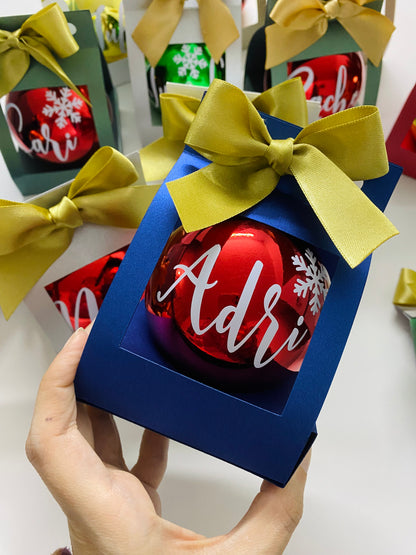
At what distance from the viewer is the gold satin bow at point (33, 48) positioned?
821 millimetres

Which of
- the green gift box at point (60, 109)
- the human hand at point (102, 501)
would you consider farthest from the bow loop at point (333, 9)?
the human hand at point (102, 501)

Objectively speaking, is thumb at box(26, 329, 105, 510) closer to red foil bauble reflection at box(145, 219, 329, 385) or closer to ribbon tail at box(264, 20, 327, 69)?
red foil bauble reflection at box(145, 219, 329, 385)

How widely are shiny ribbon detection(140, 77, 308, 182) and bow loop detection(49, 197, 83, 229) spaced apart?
123mm

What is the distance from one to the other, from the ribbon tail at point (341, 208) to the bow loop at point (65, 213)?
0.34 m

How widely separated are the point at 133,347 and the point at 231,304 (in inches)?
5.7

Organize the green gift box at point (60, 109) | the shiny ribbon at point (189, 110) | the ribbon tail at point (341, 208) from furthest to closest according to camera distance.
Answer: the green gift box at point (60, 109) → the shiny ribbon at point (189, 110) → the ribbon tail at point (341, 208)

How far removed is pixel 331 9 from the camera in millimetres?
899

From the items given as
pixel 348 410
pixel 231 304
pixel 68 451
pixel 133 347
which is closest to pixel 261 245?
pixel 231 304

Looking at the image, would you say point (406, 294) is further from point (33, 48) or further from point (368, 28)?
point (33, 48)

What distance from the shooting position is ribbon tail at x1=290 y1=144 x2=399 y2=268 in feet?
1.66

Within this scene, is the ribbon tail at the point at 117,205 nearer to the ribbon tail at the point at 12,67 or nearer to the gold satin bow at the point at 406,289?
the ribbon tail at the point at 12,67

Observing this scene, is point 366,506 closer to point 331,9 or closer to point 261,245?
point 261,245

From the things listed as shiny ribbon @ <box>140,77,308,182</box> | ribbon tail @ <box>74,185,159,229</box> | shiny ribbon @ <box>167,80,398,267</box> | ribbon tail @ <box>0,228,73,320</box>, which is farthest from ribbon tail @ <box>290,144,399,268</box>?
ribbon tail @ <box>0,228,73,320</box>

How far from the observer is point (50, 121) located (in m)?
0.88
